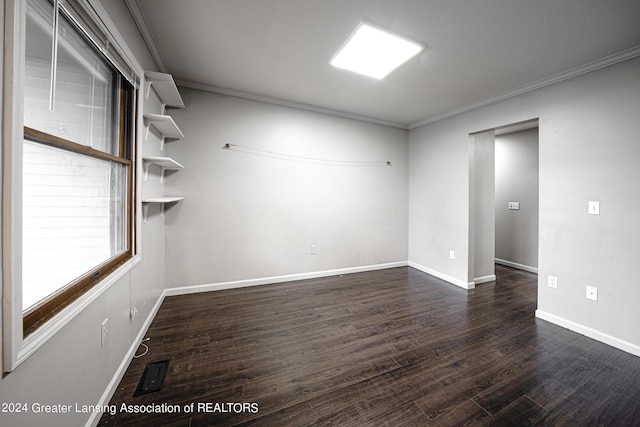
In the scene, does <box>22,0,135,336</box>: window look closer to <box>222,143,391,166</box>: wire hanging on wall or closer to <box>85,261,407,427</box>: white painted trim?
<box>85,261,407,427</box>: white painted trim

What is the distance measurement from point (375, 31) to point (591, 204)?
2523 mm

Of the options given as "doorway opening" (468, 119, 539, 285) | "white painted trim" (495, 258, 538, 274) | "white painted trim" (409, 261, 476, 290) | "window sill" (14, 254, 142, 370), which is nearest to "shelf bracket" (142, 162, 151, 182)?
"window sill" (14, 254, 142, 370)

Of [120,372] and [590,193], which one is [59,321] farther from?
[590,193]

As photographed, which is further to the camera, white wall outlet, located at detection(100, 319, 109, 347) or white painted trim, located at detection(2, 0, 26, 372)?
white wall outlet, located at detection(100, 319, 109, 347)

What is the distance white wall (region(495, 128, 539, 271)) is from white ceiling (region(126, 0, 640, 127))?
6.90 ft

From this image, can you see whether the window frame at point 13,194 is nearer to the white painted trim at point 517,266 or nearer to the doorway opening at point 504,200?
the doorway opening at point 504,200

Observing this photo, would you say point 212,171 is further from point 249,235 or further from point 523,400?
point 523,400

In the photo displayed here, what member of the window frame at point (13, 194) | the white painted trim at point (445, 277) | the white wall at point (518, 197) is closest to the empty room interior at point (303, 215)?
the window frame at point (13, 194)

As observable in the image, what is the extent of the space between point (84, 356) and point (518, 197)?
5971mm

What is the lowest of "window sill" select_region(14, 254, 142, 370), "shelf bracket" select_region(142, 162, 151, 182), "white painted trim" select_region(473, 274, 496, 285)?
"white painted trim" select_region(473, 274, 496, 285)

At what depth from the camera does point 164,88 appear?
95.0 inches

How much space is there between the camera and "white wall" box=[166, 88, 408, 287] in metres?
3.06

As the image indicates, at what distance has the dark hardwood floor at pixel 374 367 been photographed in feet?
4.76

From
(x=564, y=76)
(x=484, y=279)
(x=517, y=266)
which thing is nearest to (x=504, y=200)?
(x=517, y=266)
